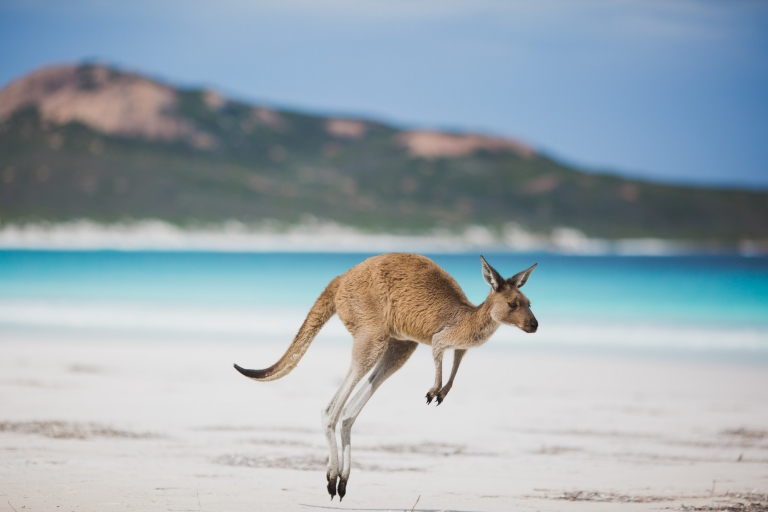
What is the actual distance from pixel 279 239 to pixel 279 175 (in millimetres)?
27273

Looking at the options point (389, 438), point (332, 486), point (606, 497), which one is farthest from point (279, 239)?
point (332, 486)

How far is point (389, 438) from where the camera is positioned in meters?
9.20

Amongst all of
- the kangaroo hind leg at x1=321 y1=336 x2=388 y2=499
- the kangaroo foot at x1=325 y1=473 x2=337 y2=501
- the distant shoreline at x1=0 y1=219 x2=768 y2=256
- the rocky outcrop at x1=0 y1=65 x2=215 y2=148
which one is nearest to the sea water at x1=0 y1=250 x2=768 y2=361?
the kangaroo hind leg at x1=321 y1=336 x2=388 y2=499

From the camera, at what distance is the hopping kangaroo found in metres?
5.78

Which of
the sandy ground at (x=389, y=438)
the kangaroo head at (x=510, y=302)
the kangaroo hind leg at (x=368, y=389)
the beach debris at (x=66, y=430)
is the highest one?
the kangaroo head at (x=510, y=302)

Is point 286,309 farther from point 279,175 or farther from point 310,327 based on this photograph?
point 279,175

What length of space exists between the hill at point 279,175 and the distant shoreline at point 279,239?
1.42 metres

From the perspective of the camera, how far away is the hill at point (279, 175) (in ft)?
311

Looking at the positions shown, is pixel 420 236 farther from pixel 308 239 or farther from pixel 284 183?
pixel 284 183

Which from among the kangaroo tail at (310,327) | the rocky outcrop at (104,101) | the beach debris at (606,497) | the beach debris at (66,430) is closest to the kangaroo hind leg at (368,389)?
the kangaroo tail at (310,327)

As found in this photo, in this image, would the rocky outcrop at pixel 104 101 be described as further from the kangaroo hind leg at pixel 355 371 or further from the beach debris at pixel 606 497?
the kangaroo hind leg at pixel 355 371

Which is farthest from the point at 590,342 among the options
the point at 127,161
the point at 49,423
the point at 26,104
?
the point at 26,104

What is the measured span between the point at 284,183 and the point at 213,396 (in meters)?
101

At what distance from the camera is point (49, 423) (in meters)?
9.15
